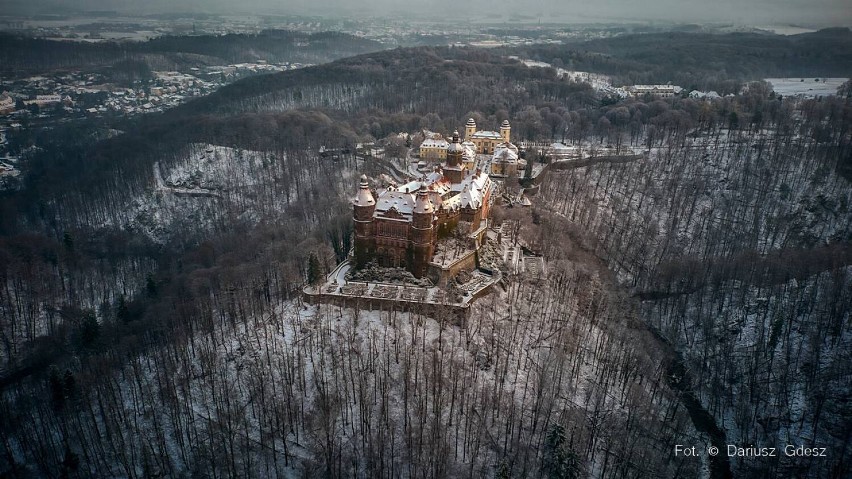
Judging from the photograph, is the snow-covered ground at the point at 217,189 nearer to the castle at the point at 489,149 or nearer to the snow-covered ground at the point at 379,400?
the castle at the point at 489,149

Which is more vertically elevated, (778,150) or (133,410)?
(778,150)

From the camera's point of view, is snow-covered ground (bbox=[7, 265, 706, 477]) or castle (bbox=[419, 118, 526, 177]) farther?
castle (bbox=[419, 118, 526, 177])

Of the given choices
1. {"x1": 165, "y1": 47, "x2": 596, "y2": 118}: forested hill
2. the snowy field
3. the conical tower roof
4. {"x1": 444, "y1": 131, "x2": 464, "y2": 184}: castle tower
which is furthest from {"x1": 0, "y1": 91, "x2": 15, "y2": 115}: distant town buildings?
the snowy field

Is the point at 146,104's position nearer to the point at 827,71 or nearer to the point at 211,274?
the point at 211,274

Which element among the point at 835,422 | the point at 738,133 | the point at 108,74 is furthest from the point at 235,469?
the point at 108,74

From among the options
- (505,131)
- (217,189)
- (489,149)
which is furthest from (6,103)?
(505,131)

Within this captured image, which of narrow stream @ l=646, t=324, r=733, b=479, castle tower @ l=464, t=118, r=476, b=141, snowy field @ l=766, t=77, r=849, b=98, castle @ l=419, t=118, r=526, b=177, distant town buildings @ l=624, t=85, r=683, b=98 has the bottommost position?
narrow stream @ l=646, t=324, r=733, b=479

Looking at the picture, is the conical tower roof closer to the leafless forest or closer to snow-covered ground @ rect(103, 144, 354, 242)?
the leafless forest

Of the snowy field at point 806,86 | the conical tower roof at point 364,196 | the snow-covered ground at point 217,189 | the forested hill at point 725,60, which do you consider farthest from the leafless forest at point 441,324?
the forested hill at point 725,60
